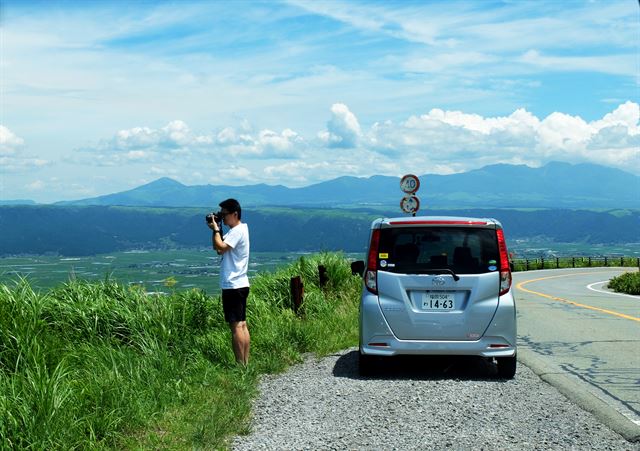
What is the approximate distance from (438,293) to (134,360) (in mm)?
3250

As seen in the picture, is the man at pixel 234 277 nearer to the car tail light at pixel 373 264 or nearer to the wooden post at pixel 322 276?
the car tail light at pixel 373 264

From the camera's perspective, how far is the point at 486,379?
8414mm

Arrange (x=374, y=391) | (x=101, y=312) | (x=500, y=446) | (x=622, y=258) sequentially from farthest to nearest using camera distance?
(x=622, y=258) < (x=101, y=312) < (x=374, y=391) < (x=500, y=446)

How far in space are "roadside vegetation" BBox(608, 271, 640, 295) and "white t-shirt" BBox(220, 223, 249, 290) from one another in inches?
825

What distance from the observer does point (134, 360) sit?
7.89 meters

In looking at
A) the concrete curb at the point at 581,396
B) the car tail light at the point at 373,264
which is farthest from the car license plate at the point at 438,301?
the concrete curb at the point at 581,396

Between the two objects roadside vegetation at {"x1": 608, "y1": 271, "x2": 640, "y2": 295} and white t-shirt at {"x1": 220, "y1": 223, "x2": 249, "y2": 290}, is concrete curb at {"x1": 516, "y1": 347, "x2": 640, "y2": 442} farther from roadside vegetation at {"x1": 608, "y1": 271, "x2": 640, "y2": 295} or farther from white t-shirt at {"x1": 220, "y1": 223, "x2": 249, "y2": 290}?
roadside vegetation at {"x1": 608, "y1": 271, "x2": 640, "y2": 295}

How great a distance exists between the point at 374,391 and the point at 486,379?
1.47 metres

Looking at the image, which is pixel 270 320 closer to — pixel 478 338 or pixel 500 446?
pixel 478 338

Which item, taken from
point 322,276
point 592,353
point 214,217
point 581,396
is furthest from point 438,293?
point 322,276

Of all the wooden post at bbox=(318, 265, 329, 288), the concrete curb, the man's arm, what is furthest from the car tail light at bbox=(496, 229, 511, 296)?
the wooden post at bbox=(318, 265, 329, 288)

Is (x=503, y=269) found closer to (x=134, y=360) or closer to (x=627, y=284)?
(x=134, y=360)

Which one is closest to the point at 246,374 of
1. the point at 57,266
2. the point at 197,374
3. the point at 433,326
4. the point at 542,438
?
the point at 197,374

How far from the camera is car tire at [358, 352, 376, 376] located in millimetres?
8391
